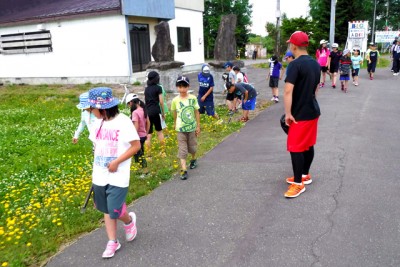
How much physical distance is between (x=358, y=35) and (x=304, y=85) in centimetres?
2382

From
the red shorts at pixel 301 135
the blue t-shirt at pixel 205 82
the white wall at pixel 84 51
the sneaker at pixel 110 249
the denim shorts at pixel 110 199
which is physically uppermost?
the white wall at pixel 84 51

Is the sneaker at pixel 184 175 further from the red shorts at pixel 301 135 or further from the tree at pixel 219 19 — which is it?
the tree at pixel 219 19

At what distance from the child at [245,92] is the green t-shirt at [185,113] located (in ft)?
12.2

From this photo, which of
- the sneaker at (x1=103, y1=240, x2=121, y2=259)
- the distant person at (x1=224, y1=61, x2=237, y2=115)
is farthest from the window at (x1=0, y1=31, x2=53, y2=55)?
the sneaker at (x1=103, y1=240, x2=121, y2=259)

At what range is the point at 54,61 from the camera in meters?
20.0

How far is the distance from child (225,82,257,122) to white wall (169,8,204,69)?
14.4 m

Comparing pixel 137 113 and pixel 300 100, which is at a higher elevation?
pixel 300 100

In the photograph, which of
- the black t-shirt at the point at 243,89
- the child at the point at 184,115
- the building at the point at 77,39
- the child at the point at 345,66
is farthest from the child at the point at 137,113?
the building at the point at 77,39

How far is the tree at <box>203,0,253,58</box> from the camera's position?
50.6 m

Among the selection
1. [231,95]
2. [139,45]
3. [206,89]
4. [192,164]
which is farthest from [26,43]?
[192,164]

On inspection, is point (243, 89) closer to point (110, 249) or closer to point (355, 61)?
point (110, 249)

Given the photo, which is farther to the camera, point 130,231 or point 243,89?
point 243,89

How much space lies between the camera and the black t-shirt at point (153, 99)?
7.12m

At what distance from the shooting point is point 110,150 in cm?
360
